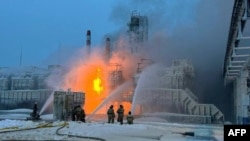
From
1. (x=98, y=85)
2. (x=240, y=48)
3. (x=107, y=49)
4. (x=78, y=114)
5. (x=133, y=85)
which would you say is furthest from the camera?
(x=107, y=49)

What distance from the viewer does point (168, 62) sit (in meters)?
60.2

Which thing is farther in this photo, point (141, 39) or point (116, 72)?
point (141, 39)

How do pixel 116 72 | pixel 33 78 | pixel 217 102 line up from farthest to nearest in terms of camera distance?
pixel 33 78
pixel 116 72
pixel 217 102

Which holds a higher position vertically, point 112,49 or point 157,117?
point 112,49

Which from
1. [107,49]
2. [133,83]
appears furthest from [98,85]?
[107,49]

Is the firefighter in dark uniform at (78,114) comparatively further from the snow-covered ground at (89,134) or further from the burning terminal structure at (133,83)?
the burning terminal structure at (133,83)

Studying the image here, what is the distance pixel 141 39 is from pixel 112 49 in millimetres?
6384

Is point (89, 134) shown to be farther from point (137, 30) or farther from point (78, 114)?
point (137, 30)

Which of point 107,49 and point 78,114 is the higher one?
point 107,49

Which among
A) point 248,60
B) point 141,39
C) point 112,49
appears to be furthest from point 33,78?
point 248,60

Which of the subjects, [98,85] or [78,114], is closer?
[78,114]

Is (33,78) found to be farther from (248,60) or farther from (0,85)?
(248,60)

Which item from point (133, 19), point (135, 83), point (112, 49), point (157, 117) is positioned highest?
point (133, 19)

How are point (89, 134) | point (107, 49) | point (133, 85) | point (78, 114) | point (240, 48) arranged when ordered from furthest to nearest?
point (107, 49)
point (133, 85)
point (78, 114)
point (240, 48)
point (89, 134)
